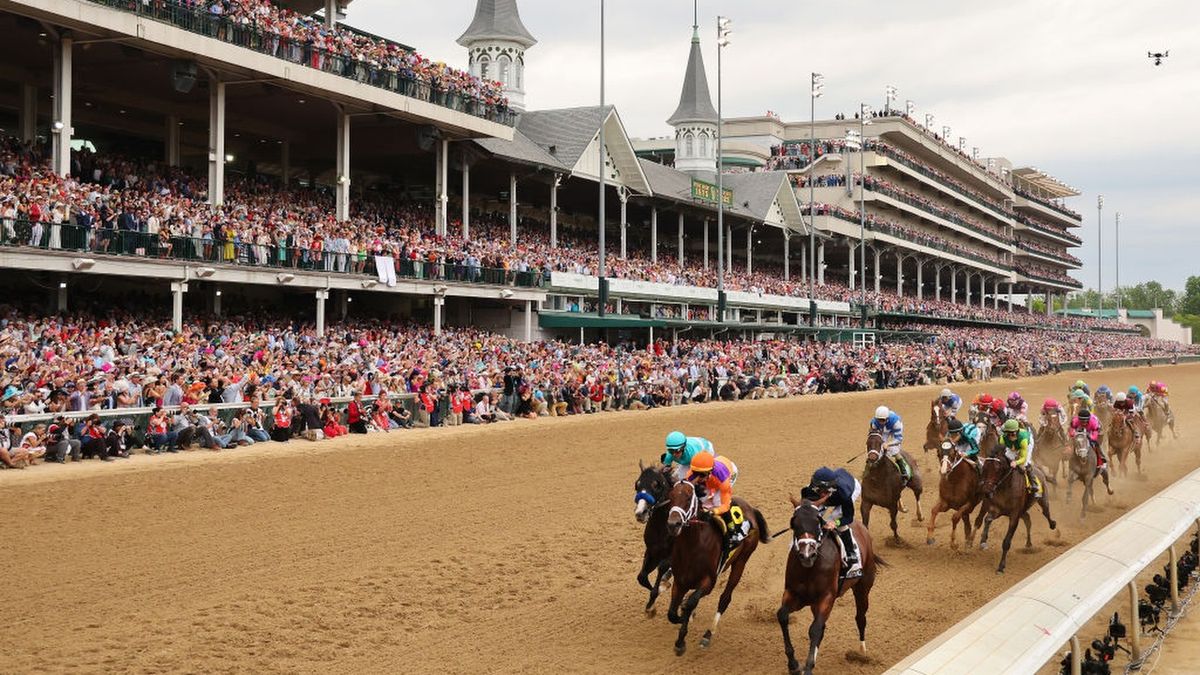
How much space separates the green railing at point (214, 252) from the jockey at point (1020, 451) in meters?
16.4

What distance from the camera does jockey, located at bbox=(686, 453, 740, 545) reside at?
7492 millimetres

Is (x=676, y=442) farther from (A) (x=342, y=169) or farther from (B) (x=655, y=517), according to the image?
(A) (x=342, y=169)

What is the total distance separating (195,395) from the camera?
1683 centimetres

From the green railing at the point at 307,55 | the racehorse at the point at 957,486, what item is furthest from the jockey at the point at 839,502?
the green railing at the point at 307,55

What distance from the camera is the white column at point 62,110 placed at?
20859 millimetres

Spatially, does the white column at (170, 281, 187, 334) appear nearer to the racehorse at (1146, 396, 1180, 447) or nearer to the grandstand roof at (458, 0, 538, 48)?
the racehorse at (1146, 396, 1180, 447)

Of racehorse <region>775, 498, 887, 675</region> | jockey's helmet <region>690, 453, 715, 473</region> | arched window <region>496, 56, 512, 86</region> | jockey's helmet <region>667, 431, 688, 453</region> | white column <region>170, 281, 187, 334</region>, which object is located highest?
arched window <region>496, 56, 512, 86</region>

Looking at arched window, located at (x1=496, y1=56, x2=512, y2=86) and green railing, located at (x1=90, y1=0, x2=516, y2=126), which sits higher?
arched window, located at (x1=496, y1=56, x2=512, y2=86)

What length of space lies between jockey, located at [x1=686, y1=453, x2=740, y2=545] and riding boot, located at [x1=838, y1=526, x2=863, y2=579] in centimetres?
87

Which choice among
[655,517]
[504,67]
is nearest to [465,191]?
[504,67]

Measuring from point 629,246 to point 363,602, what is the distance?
137ft

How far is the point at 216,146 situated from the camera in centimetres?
2445

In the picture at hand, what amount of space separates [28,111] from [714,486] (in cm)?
2383

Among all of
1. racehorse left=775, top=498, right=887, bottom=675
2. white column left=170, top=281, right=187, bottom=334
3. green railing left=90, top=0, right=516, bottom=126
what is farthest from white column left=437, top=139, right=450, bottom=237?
racehorse left=775, top=498, right=887, bottom=675
